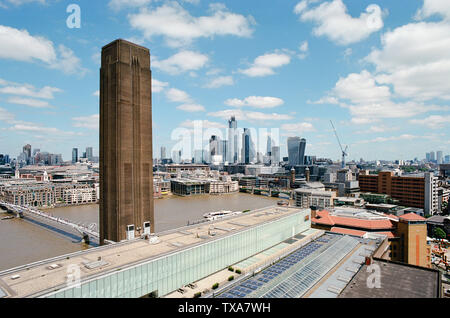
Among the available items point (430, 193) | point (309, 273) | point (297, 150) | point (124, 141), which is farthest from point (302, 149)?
point (309, 273)

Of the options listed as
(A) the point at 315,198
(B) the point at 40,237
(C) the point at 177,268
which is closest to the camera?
(C) the point at 177,268

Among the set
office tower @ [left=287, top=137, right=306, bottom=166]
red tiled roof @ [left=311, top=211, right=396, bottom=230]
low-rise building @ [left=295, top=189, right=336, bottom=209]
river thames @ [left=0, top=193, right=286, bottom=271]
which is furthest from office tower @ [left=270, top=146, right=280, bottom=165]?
red tiled roof @ [left=311, top=211, right=396, bottom=230]

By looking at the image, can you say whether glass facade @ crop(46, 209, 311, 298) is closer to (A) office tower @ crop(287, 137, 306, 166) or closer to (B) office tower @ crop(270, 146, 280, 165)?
(A) office tower @ crop(287, 137, 306, 166)

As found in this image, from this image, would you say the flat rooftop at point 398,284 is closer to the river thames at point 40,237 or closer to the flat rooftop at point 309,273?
the flat rooftop at point 309,273

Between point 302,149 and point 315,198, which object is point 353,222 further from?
point 302,149
